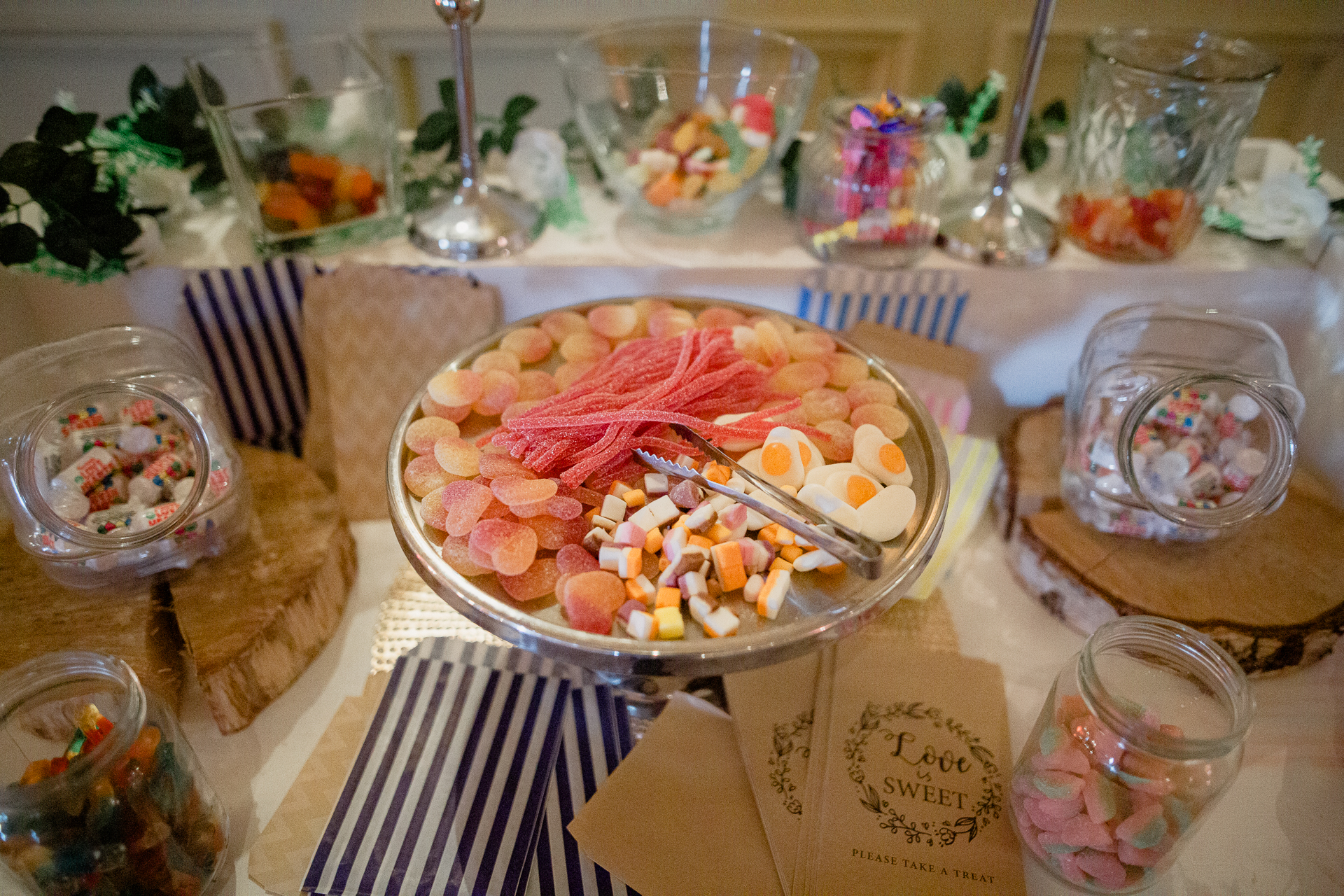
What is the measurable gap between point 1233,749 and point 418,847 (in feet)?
2.42

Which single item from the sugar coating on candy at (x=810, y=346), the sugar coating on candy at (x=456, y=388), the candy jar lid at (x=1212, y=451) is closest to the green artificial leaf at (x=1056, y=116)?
the candy jar lid at (x=1212, y=451)

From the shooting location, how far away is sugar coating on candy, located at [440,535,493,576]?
0.69m

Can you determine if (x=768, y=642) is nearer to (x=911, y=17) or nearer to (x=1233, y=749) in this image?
(x=1233, y=749)

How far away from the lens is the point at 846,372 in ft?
3.00

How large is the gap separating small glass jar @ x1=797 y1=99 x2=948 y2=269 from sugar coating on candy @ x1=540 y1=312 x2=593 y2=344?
0.40 m

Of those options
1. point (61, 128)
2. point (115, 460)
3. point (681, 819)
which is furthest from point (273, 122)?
point (681, 819)

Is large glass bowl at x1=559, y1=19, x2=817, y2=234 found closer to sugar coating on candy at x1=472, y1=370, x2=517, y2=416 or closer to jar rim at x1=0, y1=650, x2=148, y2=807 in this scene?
sugar coating on candy at x1=472, y1=370, x2=517, y2=416

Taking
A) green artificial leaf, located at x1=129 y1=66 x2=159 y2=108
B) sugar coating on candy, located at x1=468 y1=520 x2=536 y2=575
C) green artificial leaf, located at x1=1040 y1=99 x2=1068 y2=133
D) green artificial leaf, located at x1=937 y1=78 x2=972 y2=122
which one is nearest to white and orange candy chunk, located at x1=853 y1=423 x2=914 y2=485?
sugar coating on candy, located at x1=468 y1=520 x2=536 y2=575

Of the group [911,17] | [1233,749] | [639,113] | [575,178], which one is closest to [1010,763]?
[1233,749]

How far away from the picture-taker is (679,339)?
887mm

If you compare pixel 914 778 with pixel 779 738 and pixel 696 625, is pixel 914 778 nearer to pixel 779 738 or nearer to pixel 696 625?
pixel 779 738

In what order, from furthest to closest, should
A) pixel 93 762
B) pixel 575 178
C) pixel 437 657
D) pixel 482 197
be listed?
1. pixel 575 178
2. pixel 482 197
3. pixel 437 657
4. pixel 93 762

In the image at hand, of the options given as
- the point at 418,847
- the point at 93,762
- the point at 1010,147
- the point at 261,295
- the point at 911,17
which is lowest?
the point at 418,847

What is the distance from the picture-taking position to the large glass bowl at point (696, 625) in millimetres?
634
